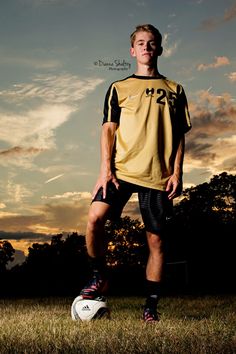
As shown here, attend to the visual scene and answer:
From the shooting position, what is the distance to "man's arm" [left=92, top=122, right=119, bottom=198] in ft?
15.6

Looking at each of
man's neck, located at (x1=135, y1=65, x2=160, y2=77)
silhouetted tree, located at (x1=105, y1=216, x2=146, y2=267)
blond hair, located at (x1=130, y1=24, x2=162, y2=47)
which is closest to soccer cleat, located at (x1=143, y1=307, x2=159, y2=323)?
man's neck, located at (x1=135, y1=65, x2=160, y2=77)

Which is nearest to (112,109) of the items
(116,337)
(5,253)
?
(116,337)

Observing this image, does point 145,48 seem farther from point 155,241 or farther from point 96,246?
point 96,246

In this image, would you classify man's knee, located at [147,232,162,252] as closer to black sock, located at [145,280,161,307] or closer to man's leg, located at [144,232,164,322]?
man's leg, located at [144,232,164,322]

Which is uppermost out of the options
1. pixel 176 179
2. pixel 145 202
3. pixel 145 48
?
pixel 145 48

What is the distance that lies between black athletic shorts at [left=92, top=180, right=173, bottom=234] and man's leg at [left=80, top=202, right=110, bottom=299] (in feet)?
0.27

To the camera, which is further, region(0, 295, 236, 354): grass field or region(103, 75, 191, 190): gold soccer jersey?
region(103, 75, 191, 190): gold soccer jersey

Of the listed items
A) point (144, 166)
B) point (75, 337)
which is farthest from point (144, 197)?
point (75, 337)

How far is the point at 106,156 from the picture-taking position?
4.82 m

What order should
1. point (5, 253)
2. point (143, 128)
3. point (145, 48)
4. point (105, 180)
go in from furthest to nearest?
point (5, 253), point (145, 48), point (143, 128), point (105, 180)

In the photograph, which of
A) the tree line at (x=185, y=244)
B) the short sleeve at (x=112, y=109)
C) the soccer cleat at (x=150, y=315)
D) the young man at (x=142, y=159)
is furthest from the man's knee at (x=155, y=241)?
the tree line at (x=185, y=244)

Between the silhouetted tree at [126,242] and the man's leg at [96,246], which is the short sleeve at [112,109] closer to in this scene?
the man's leg at [96,246]

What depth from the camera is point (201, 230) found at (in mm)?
35156

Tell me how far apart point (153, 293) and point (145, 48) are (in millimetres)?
2275
